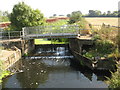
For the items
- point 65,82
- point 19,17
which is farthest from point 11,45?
point 65,82

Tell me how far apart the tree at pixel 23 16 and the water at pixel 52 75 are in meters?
7.11

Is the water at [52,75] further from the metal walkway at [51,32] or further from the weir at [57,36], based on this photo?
the metal walkway at [51,32]

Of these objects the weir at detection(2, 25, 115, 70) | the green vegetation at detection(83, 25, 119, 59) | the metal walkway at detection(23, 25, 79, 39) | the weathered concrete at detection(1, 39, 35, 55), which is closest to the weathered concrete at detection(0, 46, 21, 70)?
the weathered concrete at detection(1, 39, 35, 55)

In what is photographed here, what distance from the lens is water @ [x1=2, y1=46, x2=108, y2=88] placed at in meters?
16.2

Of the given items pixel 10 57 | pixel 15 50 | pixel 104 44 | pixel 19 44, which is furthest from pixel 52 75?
pixel 19 44

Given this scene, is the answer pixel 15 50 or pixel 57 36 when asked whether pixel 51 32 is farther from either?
pixel 15 50

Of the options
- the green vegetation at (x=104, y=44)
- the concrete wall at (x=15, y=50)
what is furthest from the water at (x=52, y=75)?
the green vegetation at (x=104, y=44)

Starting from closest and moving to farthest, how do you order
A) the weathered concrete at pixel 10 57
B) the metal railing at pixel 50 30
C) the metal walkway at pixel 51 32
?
the weathered concrete at pixel 10 57
the metal walkway at pixel 51 32
the metal railing at pixel 50 30

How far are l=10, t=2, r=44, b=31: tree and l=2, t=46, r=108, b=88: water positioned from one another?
23.3ft

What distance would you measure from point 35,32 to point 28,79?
457 inches

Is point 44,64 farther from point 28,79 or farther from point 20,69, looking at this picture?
point 28,79

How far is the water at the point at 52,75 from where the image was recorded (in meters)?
16.2

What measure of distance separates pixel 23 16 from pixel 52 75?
1352cm

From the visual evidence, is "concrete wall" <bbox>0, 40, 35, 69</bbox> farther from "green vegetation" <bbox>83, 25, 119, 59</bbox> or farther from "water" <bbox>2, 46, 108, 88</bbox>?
"green vegetation" <bbox>83, 25, 119, 59</bbox>
